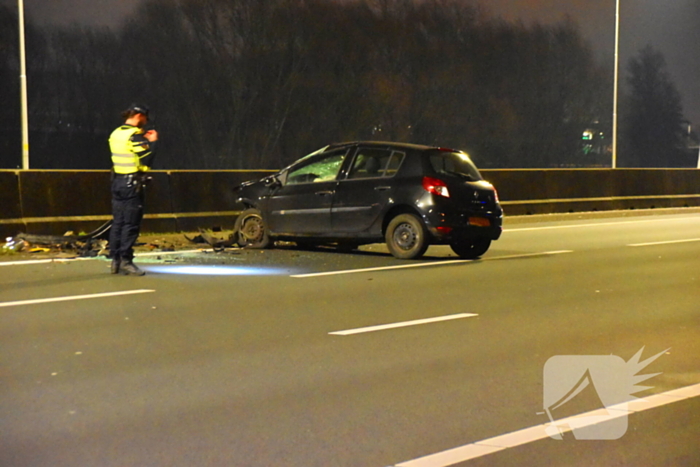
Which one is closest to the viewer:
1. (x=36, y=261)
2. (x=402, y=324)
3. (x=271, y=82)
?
(x=402, y=324)

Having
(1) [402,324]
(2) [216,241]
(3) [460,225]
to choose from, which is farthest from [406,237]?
(1) [402,324]

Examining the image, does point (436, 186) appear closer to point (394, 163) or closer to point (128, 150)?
point (394, 163)

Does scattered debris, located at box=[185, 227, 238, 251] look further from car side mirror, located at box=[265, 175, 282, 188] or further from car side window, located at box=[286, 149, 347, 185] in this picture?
car side window, located at box=[286, 149, 347, 185]

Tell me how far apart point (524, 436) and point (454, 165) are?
8357 millimetres

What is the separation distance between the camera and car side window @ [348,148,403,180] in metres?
13.0

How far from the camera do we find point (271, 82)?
56.5 m

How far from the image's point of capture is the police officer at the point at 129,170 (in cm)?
1064

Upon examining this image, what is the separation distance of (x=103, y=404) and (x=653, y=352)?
4.05 m

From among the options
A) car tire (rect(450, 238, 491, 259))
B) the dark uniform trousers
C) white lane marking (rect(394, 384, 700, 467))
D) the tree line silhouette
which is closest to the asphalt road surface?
white lane marking (rect(394, 384, 700, 467))

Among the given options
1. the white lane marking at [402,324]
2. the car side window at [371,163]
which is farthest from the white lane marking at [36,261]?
the white lane marking at [402,324]

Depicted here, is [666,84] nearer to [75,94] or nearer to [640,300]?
[75,94]

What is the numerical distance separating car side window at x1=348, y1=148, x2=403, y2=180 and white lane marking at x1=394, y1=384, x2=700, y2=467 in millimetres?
7401

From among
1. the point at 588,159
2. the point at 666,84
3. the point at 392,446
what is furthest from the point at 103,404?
the point at 666,84

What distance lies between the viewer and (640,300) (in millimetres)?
9695
